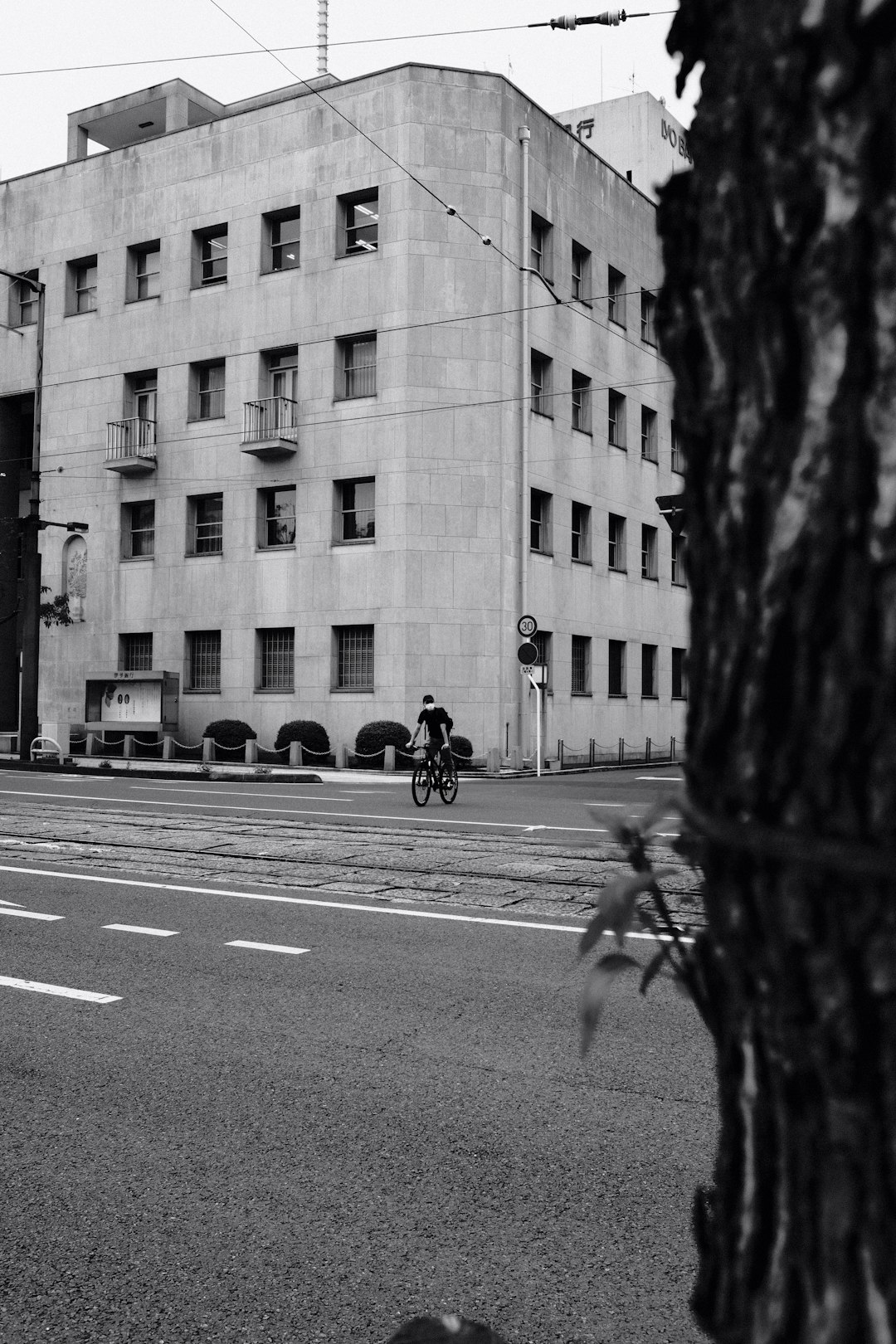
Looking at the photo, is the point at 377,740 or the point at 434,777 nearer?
the point at 434,777

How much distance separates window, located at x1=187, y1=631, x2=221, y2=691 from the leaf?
32952mm

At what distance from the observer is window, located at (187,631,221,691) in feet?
111

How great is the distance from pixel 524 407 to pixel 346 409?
4431mm

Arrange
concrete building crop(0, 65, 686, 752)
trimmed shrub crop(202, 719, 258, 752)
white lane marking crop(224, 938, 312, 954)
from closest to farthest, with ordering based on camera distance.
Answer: white lane marking crop(224, 938, 312, 954) → concrete building crop(0, 65, 686, 752) → trimmed shrub crop(202, 719, 258, 752)

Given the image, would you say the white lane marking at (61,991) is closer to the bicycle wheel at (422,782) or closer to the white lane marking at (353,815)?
the white lane marking at (353,815)

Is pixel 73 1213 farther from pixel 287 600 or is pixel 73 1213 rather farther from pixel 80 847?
pixel 287 600

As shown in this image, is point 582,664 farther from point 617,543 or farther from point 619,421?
point 619,421

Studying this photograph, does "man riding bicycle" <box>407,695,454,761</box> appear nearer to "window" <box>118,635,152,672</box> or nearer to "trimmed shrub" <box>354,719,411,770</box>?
"trimmed shrub" <box>354,719,411,770</box>

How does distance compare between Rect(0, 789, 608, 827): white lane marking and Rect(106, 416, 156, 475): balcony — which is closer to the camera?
Rect(0, 789, 608, 827): white lane marking

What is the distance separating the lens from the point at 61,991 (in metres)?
6.51

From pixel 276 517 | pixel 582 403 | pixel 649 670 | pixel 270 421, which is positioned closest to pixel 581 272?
pixel 582 403

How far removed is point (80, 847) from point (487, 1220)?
9.64 meters

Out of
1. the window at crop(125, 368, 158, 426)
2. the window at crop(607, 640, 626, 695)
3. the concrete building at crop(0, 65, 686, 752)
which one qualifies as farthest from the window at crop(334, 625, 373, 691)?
the window at crop(125, 368, 158, 426)

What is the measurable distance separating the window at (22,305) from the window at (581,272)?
52.7ft
